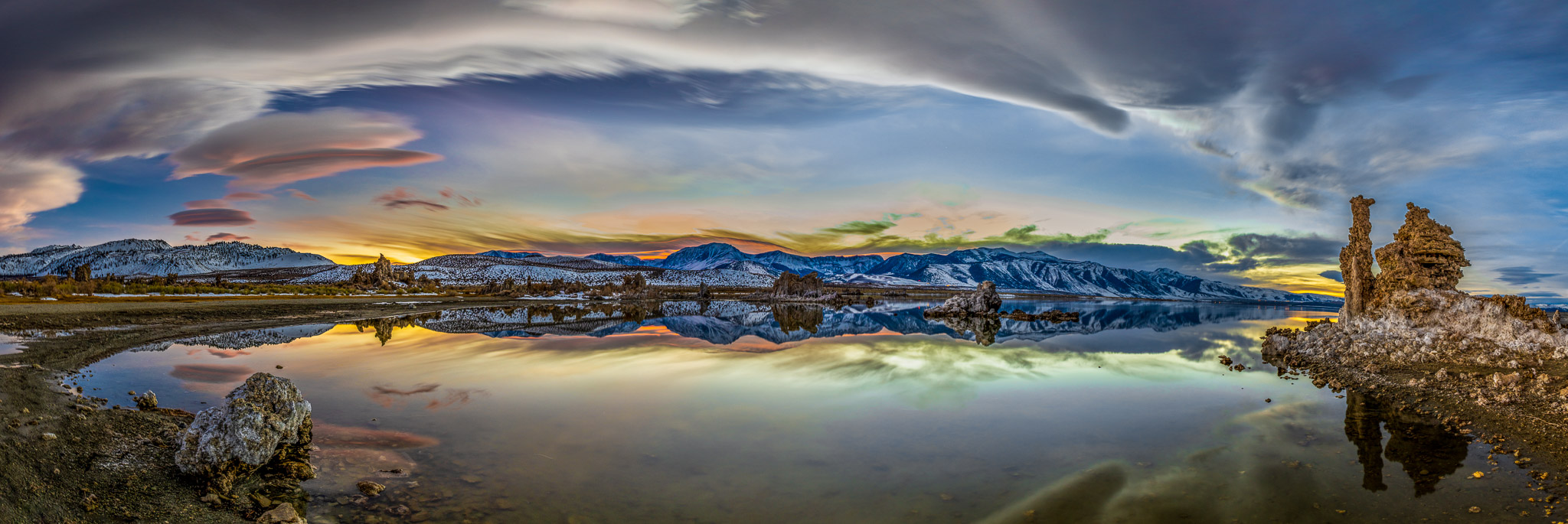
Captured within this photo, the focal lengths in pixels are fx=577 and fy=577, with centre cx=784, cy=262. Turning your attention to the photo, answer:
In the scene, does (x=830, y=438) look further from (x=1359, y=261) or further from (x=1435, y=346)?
(x=1359, y=261)

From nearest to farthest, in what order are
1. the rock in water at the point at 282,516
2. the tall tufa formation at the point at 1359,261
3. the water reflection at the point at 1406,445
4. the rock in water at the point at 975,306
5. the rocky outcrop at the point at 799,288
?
the rock in water at the point at 282,516 < the water reflection at the point at 1406,445 < the tall tufa formation at the point at 1359,261 < the rock in water at the point at 975,306 < the rocky outcrop at the point at 799,288

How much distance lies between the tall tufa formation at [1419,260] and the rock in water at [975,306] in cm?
3255

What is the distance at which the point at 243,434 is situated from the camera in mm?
7422

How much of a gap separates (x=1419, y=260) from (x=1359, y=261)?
9.17 feet

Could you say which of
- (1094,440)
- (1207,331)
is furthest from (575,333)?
(1207,331)

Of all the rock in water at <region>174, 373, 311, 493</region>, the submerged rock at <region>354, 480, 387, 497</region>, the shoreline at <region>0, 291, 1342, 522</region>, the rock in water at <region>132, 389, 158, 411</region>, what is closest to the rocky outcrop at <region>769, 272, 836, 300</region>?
the shoreline at <region>0, 291, 1342, 522</region>

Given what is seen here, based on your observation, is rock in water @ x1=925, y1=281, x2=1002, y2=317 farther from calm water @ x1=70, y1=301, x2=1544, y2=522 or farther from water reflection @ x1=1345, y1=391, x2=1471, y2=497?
water reflection @ x1=1345, y1=391, x2=1471, y2=497

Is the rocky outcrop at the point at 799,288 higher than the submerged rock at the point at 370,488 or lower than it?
higher

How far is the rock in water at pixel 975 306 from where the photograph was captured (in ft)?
180

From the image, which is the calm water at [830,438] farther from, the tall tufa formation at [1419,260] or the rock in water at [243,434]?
the tall tufa formation at [1419,260]

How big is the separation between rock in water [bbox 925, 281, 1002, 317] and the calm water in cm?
3244

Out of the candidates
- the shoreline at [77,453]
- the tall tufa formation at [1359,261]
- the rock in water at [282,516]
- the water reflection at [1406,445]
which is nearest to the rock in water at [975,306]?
the tall tufa formation at [1359,261]

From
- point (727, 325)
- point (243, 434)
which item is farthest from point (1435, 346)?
point (727, 325)

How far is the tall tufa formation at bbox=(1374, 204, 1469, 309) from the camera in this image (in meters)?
20.2
